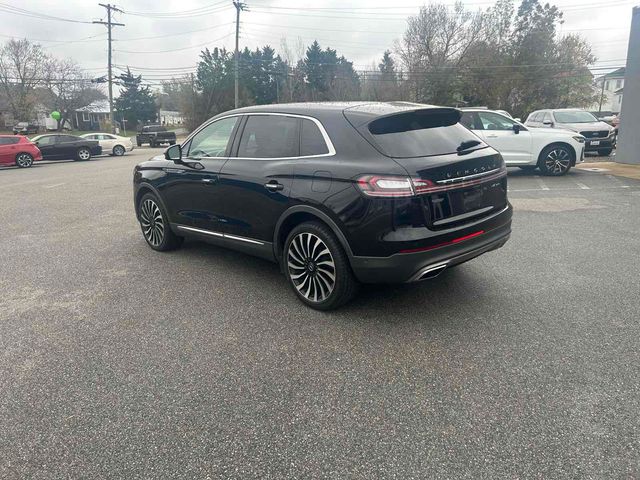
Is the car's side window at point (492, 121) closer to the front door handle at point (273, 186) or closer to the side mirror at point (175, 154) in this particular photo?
the side mirror at point (175, 154)

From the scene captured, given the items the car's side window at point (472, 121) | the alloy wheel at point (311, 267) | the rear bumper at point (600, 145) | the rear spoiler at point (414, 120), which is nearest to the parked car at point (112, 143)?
the car's side window at point (472, 121)

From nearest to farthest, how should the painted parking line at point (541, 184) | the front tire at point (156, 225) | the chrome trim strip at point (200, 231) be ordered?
the chrome trim strip at point (200, 231) → the front tire at point (156, 225) → the painted parking line at point (541, 184)

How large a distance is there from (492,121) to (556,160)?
1.86 m

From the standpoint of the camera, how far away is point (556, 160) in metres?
11.4

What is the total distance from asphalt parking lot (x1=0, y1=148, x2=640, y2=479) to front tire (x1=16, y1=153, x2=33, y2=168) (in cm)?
1819

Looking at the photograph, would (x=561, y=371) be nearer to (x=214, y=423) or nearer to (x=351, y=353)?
(x=351, y=353)

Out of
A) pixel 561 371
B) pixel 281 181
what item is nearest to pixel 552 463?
pixel 561 371

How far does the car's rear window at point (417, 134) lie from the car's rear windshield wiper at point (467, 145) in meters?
0.02

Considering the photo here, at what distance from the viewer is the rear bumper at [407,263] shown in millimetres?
3338

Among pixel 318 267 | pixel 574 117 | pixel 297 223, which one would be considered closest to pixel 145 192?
pixel 297 223

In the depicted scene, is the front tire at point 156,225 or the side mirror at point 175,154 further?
the front tire at point 156,225

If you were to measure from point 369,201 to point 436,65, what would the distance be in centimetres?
4493

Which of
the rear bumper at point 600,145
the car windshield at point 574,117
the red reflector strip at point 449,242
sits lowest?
the red reflector strip at point 449,242

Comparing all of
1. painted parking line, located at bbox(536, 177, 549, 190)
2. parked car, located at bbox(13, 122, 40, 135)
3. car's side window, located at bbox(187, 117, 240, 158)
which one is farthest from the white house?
car's side window, located at bbox(187, 117, 240, 158)
